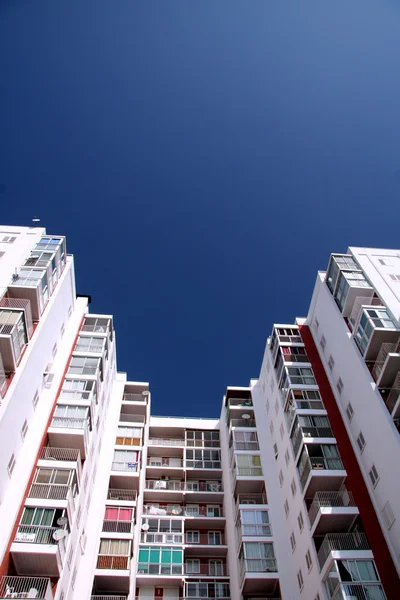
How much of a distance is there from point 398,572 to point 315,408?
13931 mm

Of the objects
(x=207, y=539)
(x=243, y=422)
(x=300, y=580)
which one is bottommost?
(x=300, y=580)

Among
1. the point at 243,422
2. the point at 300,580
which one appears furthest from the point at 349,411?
the point at 243,422

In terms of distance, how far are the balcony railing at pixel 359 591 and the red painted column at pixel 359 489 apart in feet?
1.37

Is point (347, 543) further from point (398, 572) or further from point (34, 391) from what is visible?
point (34, 391)

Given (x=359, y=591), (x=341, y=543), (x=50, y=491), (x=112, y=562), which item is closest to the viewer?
(x=359, y=591)

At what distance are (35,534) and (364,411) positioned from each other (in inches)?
891

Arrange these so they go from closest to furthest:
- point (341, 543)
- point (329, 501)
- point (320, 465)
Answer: point (341, 543) → point (329, 501) → point (320, 465)

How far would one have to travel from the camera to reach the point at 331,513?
29406 millimetres

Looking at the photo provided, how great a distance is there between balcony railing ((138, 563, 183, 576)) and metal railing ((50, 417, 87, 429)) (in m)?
13.2

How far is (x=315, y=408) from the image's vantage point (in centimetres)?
3825

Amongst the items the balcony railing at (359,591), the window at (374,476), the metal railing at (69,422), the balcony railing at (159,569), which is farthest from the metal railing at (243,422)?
the balcony railing at (359,591)

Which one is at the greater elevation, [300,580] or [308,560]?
[308,560]

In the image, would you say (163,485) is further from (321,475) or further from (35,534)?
(35,534)

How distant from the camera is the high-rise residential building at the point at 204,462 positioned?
27.6 metres
